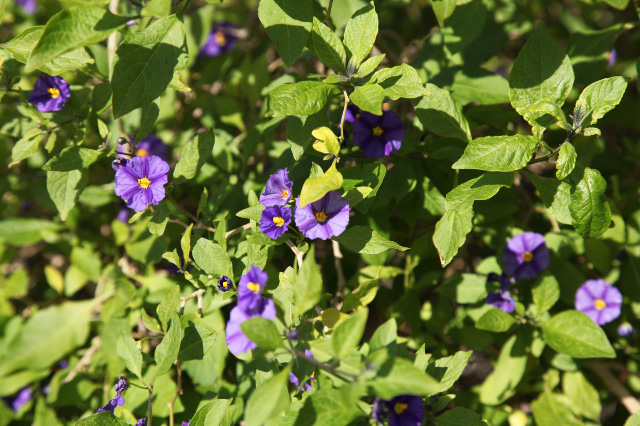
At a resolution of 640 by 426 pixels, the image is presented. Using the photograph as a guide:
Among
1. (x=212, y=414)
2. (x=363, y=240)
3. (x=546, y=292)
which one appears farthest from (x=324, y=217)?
(x=546, y=292)

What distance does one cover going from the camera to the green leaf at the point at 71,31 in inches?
57.8

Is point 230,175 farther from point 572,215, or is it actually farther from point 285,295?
point 572,215

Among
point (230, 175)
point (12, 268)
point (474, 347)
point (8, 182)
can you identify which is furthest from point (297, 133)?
point (12, 268)

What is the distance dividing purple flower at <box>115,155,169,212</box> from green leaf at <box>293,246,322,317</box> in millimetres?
793

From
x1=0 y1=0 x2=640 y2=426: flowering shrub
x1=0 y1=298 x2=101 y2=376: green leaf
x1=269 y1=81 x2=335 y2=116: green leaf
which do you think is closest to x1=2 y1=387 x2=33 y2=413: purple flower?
x1=0 y1=0 x2=640 y2=426: flowering shrub

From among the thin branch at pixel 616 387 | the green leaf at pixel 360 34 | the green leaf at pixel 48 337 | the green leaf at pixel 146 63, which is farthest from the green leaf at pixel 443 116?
the green leaf at pixel 48 337

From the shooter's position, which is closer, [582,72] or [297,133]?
[297,133]

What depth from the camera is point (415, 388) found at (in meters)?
1.34

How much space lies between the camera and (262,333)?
55.6 inches

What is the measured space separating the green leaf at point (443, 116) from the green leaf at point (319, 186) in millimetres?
559

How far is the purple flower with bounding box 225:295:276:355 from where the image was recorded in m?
1.52

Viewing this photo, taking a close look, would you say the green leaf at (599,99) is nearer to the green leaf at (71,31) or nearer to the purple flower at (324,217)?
the purple flower at (324,217)

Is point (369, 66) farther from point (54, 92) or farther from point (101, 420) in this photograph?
point (101, 420)

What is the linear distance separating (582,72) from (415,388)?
1928 millimetres
